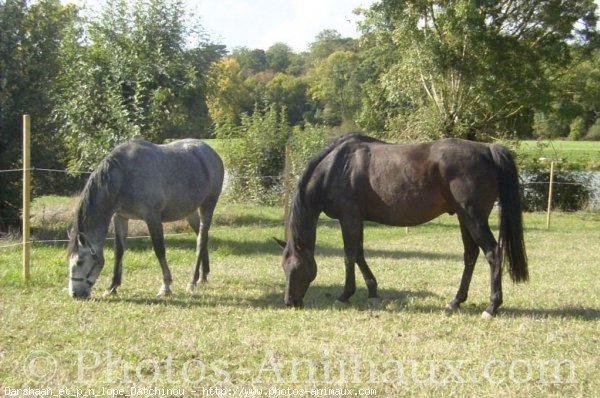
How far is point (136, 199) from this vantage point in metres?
6.30

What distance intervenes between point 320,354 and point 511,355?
4.66 feet

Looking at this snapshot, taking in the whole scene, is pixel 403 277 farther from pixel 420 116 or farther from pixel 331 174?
pixel 420 116

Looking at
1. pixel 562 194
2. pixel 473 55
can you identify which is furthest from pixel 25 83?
pixel 562 194

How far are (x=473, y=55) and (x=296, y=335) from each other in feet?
49.2

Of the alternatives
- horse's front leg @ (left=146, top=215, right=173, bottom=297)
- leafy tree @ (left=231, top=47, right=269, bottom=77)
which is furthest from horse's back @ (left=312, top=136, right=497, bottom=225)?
leafy tree @ (left=231, top=47, right=269, bottom=77)

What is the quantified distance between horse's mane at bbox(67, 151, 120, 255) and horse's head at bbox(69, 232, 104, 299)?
2 cm

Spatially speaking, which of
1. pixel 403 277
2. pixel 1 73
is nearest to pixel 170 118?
pixel 1 73

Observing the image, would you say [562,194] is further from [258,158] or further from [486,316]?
[486,316]

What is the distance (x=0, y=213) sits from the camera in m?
9.98

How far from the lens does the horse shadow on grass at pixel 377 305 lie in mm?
5716

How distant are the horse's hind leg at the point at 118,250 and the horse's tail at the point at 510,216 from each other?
408 centimetres

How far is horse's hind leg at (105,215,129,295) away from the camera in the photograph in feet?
21.1

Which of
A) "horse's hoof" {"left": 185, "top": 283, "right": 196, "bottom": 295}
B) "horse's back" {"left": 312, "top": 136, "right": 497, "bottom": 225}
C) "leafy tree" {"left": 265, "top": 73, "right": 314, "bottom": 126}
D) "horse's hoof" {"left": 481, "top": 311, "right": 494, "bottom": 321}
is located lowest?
"horse's hoof" {"left": 185, "top": 283, "right": 196, "bottom": 295}

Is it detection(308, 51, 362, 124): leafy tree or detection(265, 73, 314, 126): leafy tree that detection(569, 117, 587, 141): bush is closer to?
detection(308, 51, 362, 124): leafy tree
